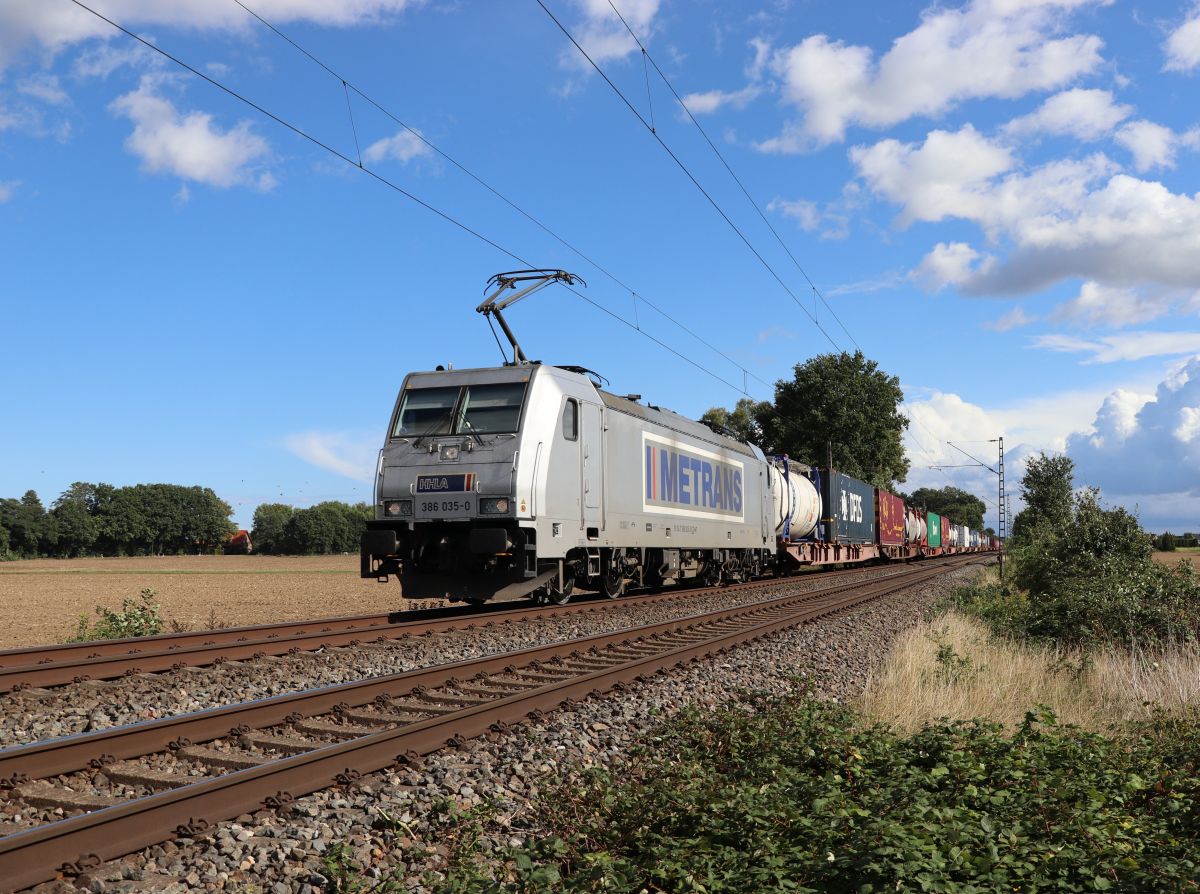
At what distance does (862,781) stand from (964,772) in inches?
21.3

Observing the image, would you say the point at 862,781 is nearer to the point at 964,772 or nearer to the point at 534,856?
the point at 964,772

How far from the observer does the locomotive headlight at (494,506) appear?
44.3 feet

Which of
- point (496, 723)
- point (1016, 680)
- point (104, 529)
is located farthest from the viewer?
point (104, 529)

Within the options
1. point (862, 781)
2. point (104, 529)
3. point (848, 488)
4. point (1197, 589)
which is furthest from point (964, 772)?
point (104, 529)

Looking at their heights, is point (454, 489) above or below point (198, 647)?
above

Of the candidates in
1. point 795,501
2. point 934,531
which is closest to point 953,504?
point 934,531

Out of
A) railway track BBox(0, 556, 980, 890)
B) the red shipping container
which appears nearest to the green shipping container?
the red shipping container

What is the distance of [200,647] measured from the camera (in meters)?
9.81

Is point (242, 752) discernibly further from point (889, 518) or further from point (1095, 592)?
point (889, 518)

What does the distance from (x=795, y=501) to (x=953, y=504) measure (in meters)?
151

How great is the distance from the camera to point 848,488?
36.3 meters

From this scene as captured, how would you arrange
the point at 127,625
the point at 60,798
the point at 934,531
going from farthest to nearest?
the point at 934,531 < the point at 127,625 < the point at 60,798

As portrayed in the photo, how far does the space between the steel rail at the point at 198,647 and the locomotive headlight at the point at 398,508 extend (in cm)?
155

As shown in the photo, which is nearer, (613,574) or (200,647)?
(200,647)
